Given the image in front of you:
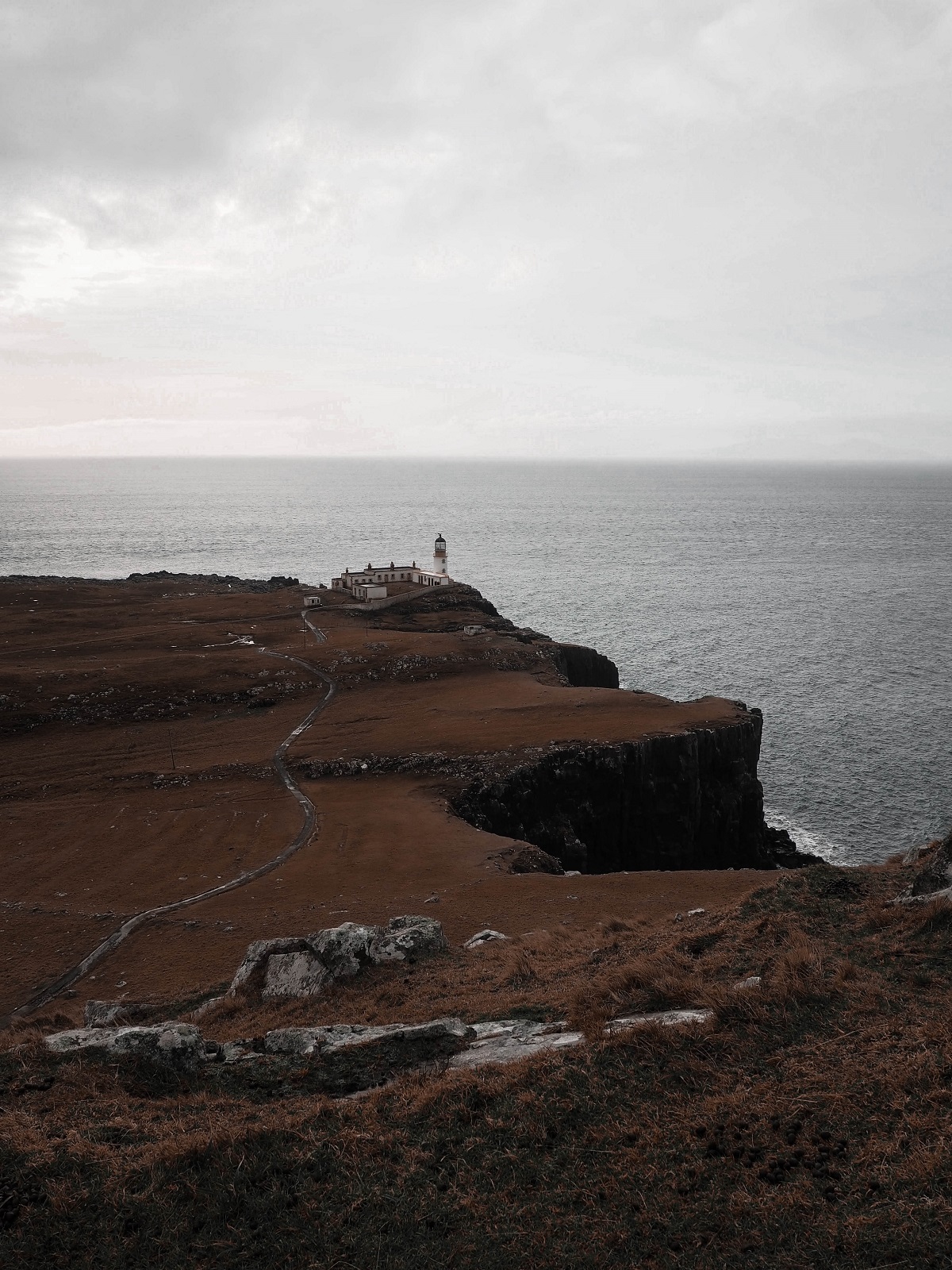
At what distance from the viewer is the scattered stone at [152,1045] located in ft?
49.9

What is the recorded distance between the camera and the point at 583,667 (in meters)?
82.3

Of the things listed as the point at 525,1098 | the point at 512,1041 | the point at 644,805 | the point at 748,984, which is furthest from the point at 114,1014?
the point at 644,805

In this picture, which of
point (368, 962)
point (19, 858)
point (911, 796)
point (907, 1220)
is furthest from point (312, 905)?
point (911, 796)

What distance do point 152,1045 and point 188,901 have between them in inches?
757

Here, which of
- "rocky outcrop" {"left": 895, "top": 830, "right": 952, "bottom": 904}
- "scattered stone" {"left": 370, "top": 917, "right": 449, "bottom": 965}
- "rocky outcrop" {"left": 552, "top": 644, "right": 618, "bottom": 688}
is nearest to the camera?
"rocky outcrop" {"left": 895, "top": 830, "right": 952, "bottom": 904}

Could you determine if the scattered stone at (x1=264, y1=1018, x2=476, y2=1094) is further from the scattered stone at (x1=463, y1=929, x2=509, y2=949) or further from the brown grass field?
the scattered stone at (x1=463, y1=929, x2=509, y2=949)

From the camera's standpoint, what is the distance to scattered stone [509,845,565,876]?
36438 millimetres

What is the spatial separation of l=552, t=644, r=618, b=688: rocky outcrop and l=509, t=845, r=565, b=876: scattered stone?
130 feet

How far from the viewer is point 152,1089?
14609 mm

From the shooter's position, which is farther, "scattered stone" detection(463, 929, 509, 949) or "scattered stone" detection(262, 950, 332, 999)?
"scattered stone" detection(463, 929, 509, 949)

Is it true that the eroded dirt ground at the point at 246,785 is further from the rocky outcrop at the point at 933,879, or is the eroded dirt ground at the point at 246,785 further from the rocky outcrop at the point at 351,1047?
the rocky outcrop at the point at 933,879

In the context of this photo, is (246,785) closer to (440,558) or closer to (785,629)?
(440,558)

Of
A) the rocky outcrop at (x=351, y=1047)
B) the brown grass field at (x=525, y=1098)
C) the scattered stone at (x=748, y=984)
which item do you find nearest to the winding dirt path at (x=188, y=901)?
the brown grass field at (x=525, y=1098)

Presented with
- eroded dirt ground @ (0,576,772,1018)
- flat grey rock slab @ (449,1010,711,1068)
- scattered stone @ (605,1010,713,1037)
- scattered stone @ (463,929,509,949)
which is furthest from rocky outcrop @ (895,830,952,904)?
scattered stone @ (463,929,509,949)
